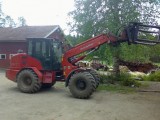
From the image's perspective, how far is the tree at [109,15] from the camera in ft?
48.6

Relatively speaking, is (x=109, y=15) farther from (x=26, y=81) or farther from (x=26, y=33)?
(x=26, y=33)

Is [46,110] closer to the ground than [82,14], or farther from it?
closer to the ground

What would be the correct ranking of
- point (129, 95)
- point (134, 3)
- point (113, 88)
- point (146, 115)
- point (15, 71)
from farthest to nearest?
point (134, 3) → point (113, 88) → point (15, 71) → point (129, 95) → point (146, 115)

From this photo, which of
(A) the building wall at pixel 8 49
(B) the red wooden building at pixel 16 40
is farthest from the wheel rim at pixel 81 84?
(A) the building wall at pixel 8 49

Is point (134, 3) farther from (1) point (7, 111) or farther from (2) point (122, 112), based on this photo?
(1) point (7, 111)

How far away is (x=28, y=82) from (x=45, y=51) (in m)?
1.64

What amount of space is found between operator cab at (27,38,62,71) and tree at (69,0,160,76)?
3471 mm

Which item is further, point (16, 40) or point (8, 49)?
point (8, 49)

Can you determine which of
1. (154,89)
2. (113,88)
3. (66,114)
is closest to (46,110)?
(66,114)

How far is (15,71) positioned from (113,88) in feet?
A: 16.6

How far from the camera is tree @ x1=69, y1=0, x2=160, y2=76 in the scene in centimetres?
1483

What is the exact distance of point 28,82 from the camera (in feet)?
41.5

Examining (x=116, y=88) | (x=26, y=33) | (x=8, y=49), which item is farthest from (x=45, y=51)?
(x=26, y=33)

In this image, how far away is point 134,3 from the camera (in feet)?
49.6
